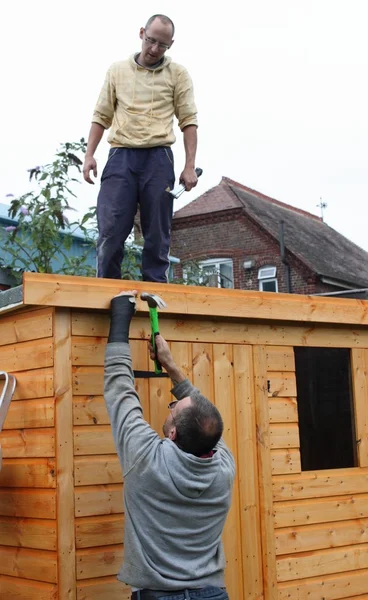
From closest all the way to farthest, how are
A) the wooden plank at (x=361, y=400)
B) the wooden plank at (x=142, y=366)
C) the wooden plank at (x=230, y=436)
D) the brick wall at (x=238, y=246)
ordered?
the wooden plank at (x=142, y=366)
the wooden plank at (x=230, y=436)
the wooden plank at (x=361, y=400)
the brick wall at (x=238, y=246)

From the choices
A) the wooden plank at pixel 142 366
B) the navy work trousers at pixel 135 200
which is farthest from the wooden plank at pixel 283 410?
the navy work trousers at pixel 135 200

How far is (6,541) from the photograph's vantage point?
183 inches

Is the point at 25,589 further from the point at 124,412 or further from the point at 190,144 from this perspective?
the point at 190,144

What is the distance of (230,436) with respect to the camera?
515cm

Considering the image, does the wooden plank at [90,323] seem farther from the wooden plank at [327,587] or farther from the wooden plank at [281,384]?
the wooden plank at [327,587]

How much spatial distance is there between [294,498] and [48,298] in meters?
2.08

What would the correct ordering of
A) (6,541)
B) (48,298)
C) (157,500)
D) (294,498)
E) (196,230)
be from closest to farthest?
(157,500)
(48,298)
(6,541)
(294,498)
(196,230)

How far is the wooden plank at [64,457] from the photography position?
4.26 metres

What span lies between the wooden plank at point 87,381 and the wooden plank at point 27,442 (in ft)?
0.84

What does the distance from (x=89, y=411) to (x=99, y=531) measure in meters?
0.59

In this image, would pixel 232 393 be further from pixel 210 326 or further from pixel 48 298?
pixel 48 298

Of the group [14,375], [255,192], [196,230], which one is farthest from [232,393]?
[255,192]

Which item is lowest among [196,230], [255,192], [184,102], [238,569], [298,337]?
[238,569]

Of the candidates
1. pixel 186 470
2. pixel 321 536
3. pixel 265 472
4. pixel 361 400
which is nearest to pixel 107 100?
pixel 265 472
